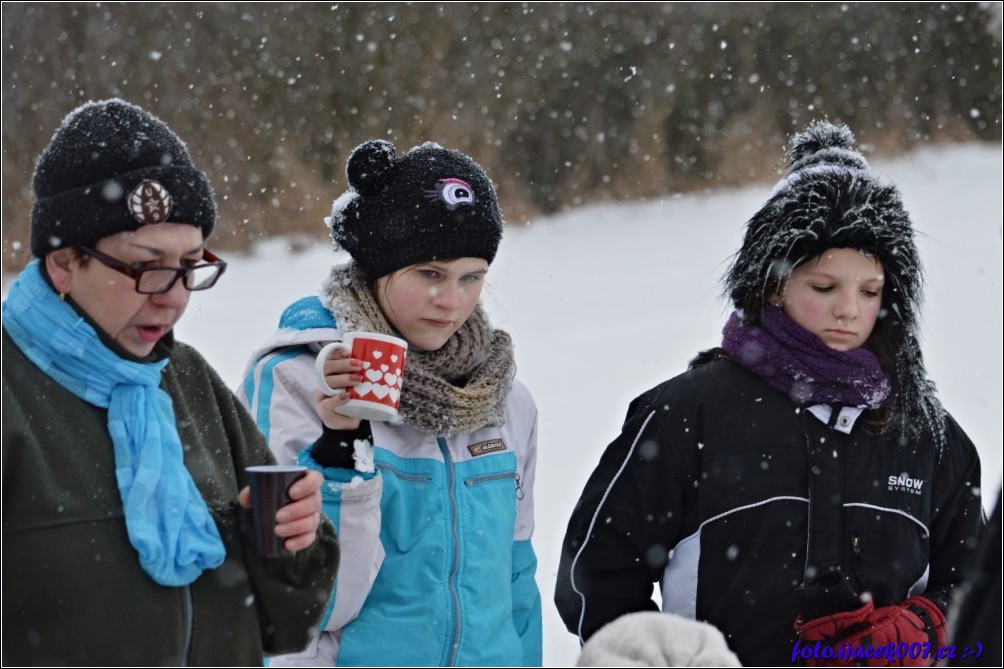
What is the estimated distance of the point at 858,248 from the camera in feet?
9.40

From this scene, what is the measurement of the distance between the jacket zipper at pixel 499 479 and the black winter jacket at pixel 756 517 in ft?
0.52

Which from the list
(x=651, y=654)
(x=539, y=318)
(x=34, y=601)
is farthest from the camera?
(x=539, y=318)

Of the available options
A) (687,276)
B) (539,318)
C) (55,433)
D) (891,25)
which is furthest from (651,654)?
(891,25)

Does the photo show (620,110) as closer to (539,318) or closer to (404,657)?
(539,318)

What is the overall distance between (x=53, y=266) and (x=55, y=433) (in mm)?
287

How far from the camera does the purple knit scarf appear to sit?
275 cm

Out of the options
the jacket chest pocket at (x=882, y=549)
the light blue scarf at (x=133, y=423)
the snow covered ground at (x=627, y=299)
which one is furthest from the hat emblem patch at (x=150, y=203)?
the snow covered ground at (x=627, y=299)

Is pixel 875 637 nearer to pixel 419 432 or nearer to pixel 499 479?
pixel 499 479

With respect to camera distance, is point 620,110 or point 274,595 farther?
point 620,110

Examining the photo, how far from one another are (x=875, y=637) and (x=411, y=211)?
4.81 ft

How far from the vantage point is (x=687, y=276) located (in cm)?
1277

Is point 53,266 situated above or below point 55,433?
above

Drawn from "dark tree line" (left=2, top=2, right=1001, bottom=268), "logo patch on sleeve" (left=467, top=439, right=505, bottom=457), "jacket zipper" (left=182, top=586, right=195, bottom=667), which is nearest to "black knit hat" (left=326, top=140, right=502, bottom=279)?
"logo patch on sleeve" (left=467, top=439, right=505, bottom=457)

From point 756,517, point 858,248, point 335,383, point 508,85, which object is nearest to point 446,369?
point 335,383
